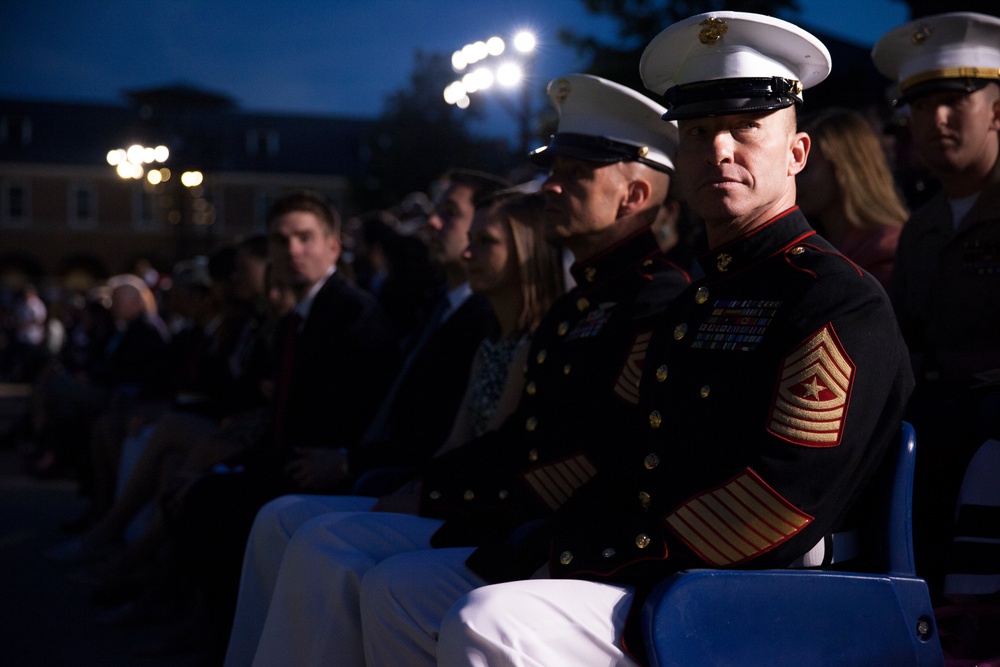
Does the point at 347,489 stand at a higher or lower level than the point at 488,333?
lower

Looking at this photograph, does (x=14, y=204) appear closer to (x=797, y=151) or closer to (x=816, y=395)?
(x=797, y=151)

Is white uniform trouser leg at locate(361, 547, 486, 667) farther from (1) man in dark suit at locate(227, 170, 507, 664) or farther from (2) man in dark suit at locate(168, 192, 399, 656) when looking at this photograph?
(2) man in dark suit at locate(168, 192, 399, 656)

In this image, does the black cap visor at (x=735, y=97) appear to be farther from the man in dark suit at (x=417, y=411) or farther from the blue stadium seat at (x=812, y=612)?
the man in dark suit at (x=417, y=411)

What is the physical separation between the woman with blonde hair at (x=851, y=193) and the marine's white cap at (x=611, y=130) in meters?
0.63

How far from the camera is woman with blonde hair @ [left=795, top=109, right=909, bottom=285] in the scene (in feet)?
12.0

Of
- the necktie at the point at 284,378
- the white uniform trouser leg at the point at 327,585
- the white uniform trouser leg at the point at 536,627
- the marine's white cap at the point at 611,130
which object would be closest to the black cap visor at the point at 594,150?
the marine's white cap at the point at 611,130

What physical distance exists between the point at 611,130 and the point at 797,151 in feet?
3.13

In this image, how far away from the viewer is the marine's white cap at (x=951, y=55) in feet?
9.94

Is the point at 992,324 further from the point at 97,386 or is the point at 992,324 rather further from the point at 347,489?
the point at 97,386

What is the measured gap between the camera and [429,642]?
2.46 metres

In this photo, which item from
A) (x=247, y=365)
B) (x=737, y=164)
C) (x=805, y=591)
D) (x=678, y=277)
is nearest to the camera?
(x=805, y=591)

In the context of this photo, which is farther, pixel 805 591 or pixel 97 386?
pixel 97 386

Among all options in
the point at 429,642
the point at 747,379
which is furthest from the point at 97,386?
the point at 747,379

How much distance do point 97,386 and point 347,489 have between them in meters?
5.68
